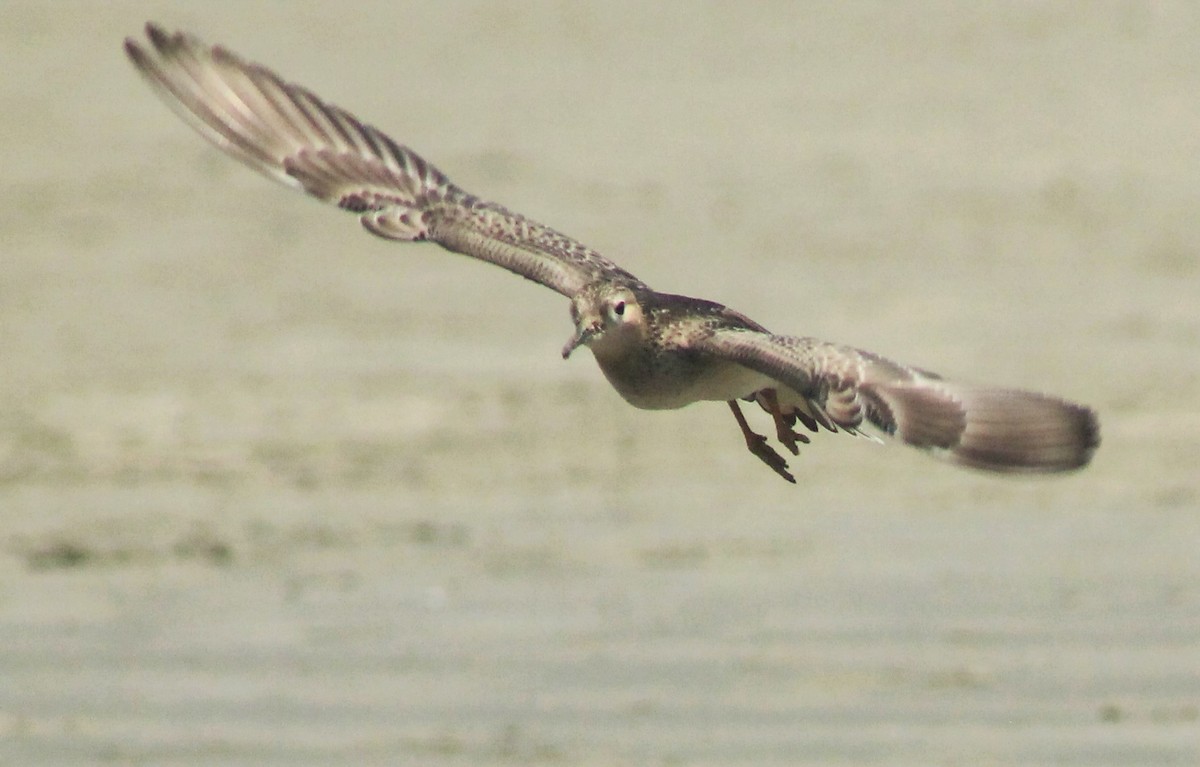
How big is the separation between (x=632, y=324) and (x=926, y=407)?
1400 millimetres

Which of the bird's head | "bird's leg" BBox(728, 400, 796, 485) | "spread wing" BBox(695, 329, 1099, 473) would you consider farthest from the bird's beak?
"bird's leg" BBox(728, 400, 796, 485)

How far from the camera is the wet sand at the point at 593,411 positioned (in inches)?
511

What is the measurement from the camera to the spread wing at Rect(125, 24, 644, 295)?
917 centimetres

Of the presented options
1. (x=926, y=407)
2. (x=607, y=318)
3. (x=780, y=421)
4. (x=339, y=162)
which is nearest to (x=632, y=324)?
(x=607, y=318)

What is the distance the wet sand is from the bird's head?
4081mm

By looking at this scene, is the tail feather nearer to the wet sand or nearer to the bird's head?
the bird's head

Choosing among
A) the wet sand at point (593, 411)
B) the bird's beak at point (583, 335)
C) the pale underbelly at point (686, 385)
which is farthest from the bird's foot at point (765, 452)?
the wet sand at point (593, 411)

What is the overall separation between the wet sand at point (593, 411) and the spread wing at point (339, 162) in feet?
11.1

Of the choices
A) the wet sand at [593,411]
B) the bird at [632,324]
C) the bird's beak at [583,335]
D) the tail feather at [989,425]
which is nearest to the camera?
the tail feather at [989,425]

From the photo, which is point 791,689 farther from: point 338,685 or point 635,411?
point 635,411

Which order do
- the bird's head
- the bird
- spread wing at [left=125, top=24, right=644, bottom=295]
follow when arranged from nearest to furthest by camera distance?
the bird < the bird's head < spread wing at [left=125, top=24, right=644, bottom=295]

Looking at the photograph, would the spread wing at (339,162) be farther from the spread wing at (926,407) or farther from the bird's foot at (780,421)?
the spread wing at (926,407)

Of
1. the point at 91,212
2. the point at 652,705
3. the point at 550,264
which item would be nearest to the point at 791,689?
the point at 652,705

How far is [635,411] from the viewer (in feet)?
56.9
